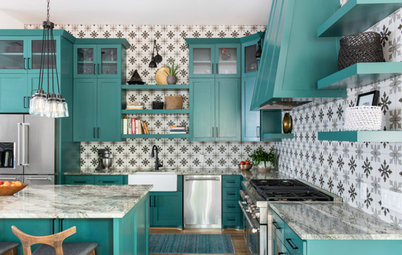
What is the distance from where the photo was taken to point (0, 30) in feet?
14.1

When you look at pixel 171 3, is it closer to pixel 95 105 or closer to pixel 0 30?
pixel 95 105

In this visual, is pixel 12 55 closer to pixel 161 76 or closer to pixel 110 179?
pixel 161 76

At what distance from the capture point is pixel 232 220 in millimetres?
4465

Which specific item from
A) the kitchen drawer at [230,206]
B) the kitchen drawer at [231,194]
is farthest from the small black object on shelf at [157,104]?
the kitchen drawer at [230,206]

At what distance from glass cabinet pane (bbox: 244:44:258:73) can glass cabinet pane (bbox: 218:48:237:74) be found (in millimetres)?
177

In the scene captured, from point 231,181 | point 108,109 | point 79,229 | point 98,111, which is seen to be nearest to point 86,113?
point 98,111

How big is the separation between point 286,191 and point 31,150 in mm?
3349

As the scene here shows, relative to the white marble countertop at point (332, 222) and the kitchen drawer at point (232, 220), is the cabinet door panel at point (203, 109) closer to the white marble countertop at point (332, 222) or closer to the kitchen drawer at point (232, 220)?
the kitchen drawer at point (232, 220)

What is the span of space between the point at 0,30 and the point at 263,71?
12.1 feet

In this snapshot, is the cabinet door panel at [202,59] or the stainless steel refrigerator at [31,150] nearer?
the stainless steel refrigerator at [31,150]

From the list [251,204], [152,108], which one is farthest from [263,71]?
[152,108]

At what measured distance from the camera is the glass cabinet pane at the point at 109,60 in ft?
15.3

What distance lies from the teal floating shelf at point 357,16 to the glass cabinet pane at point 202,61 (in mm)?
2565

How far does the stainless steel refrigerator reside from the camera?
4148 millimetres
